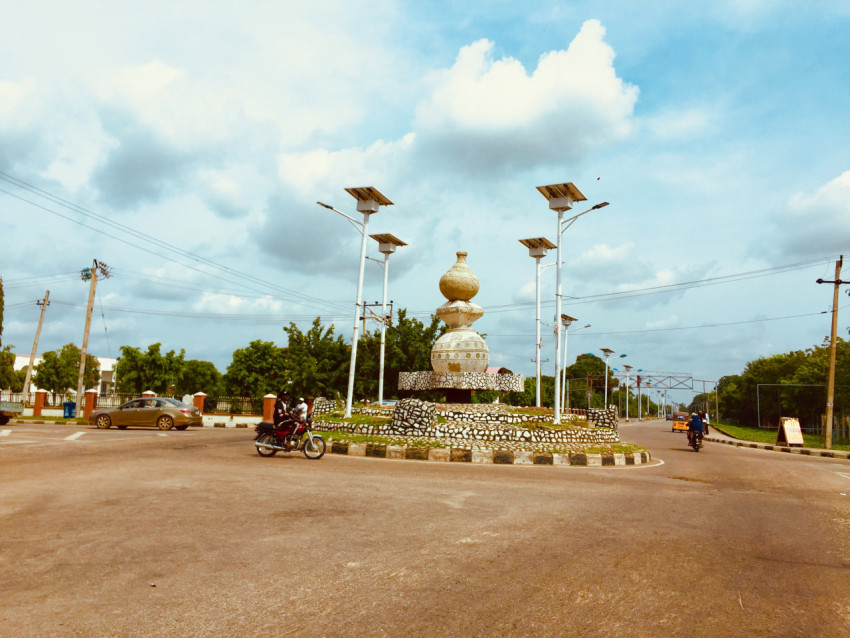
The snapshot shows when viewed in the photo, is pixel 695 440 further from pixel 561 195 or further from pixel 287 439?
pixel 287 439

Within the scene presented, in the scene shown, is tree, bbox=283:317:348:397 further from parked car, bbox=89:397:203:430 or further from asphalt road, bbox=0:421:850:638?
asphalt road, bbox=0:421:850:638

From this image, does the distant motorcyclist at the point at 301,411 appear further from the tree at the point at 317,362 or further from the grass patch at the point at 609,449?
the tree at the point at 317,362

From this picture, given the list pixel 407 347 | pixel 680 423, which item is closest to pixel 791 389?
pixel 680 423

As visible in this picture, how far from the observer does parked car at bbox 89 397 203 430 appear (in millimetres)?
25578

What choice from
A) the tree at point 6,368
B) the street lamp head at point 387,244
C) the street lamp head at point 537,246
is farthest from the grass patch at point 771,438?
the tree at point 6,368

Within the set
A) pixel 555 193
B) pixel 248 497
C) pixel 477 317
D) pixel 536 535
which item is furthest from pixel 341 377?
pixel 536 535

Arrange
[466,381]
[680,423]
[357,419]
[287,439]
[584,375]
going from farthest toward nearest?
[584,375], [680,423], [466,381], [357,419], [287,439]

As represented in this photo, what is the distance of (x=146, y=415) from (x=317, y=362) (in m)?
13.5

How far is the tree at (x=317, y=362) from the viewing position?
37.4 metres

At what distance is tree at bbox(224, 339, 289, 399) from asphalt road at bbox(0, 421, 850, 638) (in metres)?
30.4

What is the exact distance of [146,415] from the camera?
1012 inches

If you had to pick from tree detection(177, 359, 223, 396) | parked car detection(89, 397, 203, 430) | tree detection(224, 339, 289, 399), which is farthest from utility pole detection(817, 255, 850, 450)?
tree detection(177, 359, 223, 396)

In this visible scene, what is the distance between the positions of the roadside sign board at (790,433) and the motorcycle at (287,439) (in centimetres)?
2271

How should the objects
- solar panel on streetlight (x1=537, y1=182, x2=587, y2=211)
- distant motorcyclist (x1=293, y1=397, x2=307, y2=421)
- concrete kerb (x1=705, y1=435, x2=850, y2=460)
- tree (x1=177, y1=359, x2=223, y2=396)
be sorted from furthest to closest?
tree (x1=177, y1=359, x2=223, y2=396) → concrete kerb (x1=705, y1=435, x2=850, y2=460) → solar panel on streetlight (x1=537, y1=182, x2=587, y2=211) → distant motorcyclist (x1=293, y1=397, x2=307, y2=421)
